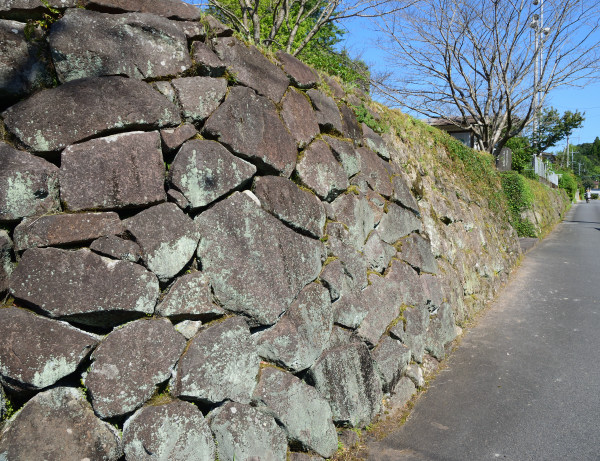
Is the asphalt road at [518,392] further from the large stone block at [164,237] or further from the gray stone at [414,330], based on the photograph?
the large stone block at [164,237]

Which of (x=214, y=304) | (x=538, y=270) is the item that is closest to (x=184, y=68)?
(x=214, y=304)

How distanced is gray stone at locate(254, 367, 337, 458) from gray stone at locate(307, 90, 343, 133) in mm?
2345

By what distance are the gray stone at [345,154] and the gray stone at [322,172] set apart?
12cm

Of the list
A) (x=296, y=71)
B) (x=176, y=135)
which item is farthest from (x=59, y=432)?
(x=296, y=71)

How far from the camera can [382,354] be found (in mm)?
4496

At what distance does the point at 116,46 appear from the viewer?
9.73ft

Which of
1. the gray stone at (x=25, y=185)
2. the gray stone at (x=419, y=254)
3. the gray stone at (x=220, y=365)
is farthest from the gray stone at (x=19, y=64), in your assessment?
the gray stone at (x=419, y=254)

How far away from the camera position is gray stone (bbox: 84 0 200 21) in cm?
301

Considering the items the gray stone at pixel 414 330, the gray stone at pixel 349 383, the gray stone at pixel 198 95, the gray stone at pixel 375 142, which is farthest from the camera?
the gray stone at pixel 375 142

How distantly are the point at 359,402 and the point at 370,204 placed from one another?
1.98 meters

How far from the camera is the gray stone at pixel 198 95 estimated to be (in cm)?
321

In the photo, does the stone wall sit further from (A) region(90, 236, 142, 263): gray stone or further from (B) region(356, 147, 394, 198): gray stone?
(B) region(356, 147, 394, 198): gray stone

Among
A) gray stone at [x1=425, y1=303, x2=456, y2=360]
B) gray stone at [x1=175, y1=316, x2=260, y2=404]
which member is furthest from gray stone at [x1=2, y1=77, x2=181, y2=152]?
gray stone at [x1=425, y1=303, x2=456, y2=360]

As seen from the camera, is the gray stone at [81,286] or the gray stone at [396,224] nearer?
the gray stone at [81,286]
